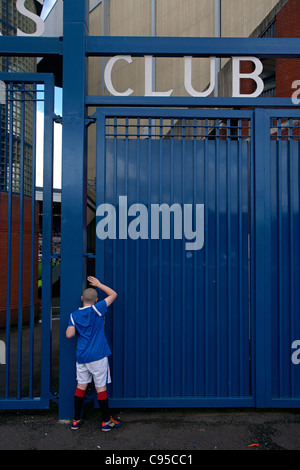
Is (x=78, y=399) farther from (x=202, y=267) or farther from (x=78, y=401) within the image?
(x=202, y=267)

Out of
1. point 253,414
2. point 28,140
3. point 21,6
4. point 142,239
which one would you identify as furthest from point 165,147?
point 28,140

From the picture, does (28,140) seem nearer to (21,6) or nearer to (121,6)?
(21,6)

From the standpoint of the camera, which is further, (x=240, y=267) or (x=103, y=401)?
(x=240, y=267)

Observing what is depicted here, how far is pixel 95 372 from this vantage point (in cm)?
337

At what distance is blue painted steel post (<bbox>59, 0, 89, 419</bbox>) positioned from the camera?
146 inches

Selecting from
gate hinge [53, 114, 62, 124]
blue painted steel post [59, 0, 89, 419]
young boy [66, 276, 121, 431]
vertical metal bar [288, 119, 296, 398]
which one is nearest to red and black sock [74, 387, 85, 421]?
young boy [66, 276, 121, 431]

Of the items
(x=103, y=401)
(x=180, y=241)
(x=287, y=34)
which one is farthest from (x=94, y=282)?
(x=287, y=34)

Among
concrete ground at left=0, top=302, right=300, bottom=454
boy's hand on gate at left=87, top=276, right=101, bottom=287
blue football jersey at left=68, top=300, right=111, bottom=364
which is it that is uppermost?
boy's hand on gate at left=87, top=276, right=101, bottom=287

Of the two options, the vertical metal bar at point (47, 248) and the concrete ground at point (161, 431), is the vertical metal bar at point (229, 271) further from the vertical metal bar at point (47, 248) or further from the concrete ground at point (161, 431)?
the vertical metal bar at point (47, 248)
